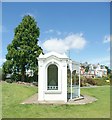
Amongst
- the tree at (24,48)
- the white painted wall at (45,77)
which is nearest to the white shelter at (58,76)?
the white painted wall at (45,77)

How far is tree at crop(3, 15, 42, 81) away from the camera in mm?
28781

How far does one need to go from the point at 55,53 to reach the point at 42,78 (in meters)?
1.70

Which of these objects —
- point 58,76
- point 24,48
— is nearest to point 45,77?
point 58,76

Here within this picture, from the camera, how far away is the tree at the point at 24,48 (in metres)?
28.8

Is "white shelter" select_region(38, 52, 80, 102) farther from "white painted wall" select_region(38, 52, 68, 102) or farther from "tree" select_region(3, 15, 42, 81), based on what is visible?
"tree" select_region(3, 15, 42, 81)

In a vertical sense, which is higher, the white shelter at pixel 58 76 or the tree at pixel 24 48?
the tree at pixel 24 48

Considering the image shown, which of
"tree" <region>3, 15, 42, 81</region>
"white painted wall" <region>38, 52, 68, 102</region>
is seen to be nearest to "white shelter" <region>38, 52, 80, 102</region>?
"white painted wall" <region>38, 52, 68, 102</region>

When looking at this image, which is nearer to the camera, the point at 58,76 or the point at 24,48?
the point at 58,76

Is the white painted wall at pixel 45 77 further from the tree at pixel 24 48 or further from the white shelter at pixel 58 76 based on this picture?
the tree at pixel 24 48

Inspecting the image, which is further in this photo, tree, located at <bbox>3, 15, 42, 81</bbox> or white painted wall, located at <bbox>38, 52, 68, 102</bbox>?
tree, located at <bbox>3, 15, 42, 81</bbox>

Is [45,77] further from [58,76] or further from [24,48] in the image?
[24,48]

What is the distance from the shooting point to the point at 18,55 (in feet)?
93.8

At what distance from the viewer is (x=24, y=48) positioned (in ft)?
94.8

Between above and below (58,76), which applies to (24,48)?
above
